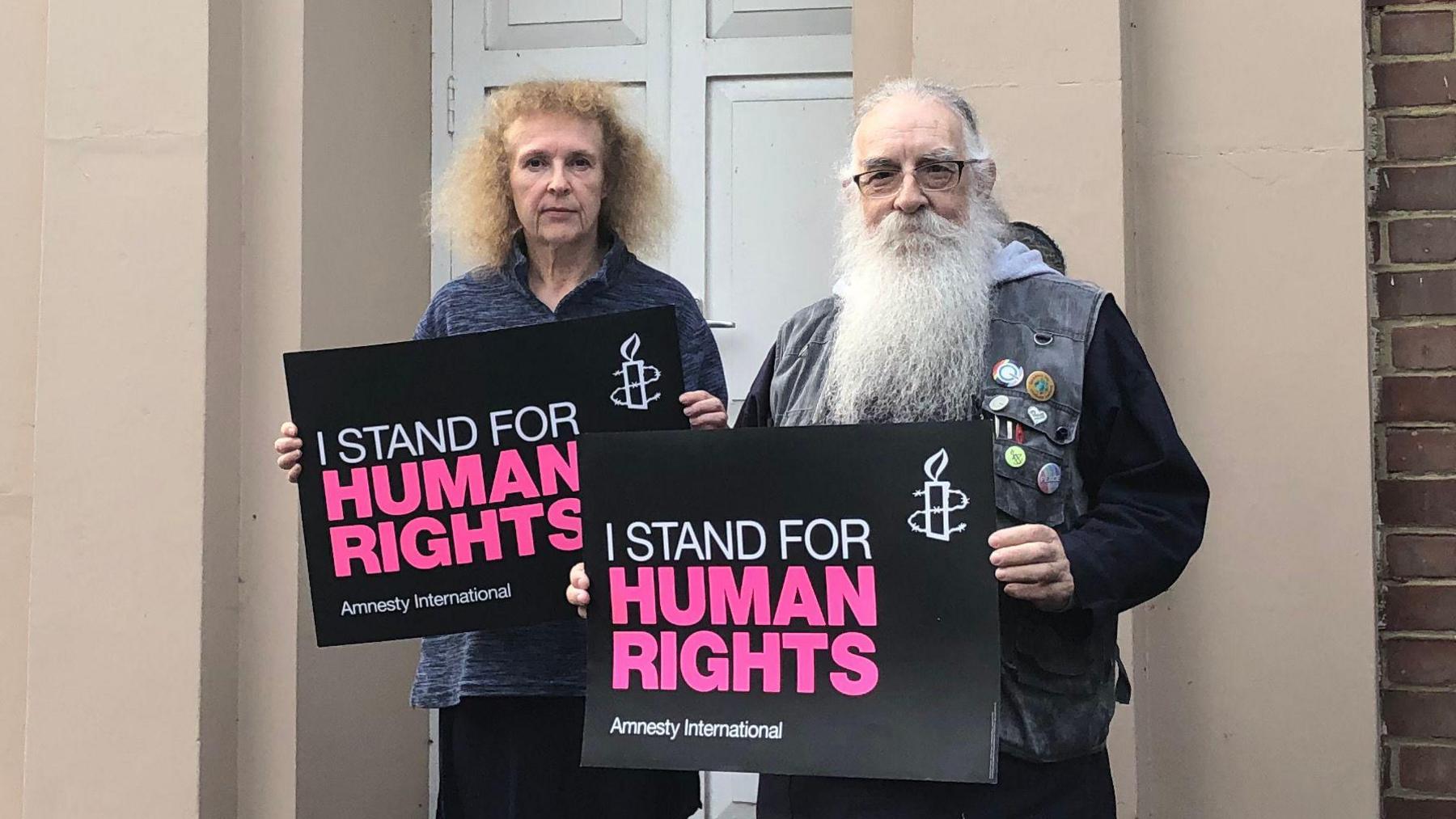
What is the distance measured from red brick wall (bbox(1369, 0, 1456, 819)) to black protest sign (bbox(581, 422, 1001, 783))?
1.66 meters

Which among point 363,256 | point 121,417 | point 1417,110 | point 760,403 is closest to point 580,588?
point 760,403

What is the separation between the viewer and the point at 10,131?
3855 millimetres

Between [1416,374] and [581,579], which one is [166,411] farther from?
[1416,374]

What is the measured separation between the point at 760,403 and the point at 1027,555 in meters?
0.63

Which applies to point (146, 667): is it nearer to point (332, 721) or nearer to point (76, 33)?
point (332, 721)

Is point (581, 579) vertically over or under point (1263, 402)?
under

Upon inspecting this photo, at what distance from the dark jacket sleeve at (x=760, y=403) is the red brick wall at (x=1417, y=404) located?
1.54 meters

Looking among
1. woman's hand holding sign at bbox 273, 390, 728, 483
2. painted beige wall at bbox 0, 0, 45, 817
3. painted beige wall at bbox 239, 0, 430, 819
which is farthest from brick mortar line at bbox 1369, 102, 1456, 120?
painted beige wall at bbox 0, 0, 45, 817

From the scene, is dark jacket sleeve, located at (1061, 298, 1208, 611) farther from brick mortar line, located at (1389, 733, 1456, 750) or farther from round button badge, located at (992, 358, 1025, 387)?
brick mortar line, located at (1389, 733, 1456, 750)

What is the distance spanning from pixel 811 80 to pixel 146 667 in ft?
7.47

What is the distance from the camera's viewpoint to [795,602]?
6.72 feet

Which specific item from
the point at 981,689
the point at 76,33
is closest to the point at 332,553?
the point at 981,689

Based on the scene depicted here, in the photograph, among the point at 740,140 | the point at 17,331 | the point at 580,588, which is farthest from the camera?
the point at 740,140

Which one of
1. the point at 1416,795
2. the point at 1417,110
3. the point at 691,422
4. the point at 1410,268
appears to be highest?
the point at 1417,110
